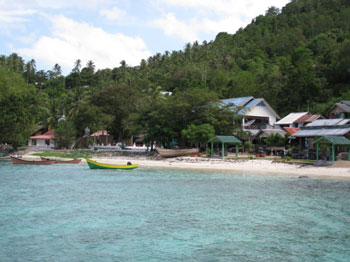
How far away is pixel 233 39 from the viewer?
110 metres

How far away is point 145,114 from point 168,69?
5261cm

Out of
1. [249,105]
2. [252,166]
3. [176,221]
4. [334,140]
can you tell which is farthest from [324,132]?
[176,221]

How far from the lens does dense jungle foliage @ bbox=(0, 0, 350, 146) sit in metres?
45.5

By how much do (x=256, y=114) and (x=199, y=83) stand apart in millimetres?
19859

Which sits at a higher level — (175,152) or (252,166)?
(175,152)

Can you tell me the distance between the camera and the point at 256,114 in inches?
2080

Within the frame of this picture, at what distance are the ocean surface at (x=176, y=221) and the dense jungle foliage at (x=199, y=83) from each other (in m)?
19.0

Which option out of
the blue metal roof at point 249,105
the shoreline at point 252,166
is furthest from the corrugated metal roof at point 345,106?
the shoreline at point 252,166

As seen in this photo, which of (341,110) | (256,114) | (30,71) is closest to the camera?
(341,110)

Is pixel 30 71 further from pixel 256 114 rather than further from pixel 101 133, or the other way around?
pixel 256 114

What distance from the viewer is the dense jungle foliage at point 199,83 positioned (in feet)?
149

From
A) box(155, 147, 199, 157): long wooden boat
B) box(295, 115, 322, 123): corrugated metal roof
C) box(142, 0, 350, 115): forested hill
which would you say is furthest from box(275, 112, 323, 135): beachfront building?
box(155, 147, 199, 157): long wooden boat

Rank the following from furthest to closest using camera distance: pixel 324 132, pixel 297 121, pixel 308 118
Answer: pixel 297 121
pixel 308 118
pixel 324 132

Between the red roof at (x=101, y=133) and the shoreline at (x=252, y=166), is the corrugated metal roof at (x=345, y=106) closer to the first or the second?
the shoreline at (x=252, y=166)
